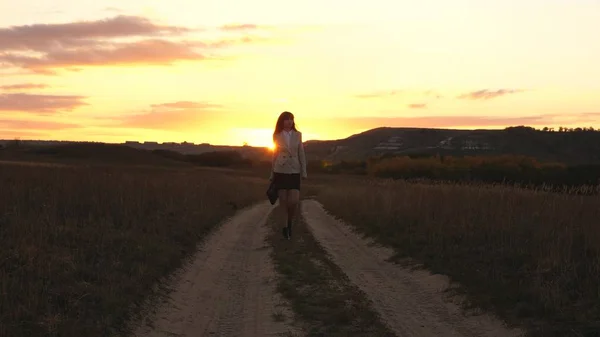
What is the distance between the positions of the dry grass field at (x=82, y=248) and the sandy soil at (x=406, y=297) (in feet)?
10.5

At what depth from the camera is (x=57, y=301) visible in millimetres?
7000

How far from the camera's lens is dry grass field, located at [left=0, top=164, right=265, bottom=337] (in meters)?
6.65

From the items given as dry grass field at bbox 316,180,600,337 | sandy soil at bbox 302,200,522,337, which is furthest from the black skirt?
dry grass field at bbox 316,180,600,337

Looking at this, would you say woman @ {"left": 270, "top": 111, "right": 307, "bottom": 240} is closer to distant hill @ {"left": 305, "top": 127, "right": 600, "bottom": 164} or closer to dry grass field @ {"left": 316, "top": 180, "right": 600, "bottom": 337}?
dry grass field @ {"left": 316, "top": 180, "right": 600, "bottom": 337}

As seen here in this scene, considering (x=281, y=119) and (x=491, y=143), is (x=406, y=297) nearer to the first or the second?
(x=281, y=119)

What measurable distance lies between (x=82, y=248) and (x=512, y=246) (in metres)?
7.20

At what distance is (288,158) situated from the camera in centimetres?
1277

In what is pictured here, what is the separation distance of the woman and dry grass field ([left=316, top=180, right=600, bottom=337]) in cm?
257

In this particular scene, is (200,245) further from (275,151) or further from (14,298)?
(14,298)

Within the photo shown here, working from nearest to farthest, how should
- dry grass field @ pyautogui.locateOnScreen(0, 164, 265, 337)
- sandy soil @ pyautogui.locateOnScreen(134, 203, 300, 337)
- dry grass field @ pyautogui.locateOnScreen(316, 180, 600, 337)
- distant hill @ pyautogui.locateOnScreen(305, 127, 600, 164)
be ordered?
dry grass field @ pyautogui.locateOnScreen(0, 164, 265, 337) → sandy soil @ pyautogui.locateOnScreen(134, 203, 300, 337) → dry grass field @ pyautogui.locateOnScreen(316, 180, 600, 337) → distant hill @ pyautogui.locateOnScreen(305, 127, 600, 164)

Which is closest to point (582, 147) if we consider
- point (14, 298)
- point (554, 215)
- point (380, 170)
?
point (380, 170)

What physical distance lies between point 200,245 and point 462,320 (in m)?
7.51

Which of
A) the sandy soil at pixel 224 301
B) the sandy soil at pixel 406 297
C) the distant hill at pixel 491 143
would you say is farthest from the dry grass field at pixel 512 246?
the distant hill at pixel 491 143

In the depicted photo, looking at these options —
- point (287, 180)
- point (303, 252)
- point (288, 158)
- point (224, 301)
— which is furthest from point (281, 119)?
point (224, 301)
